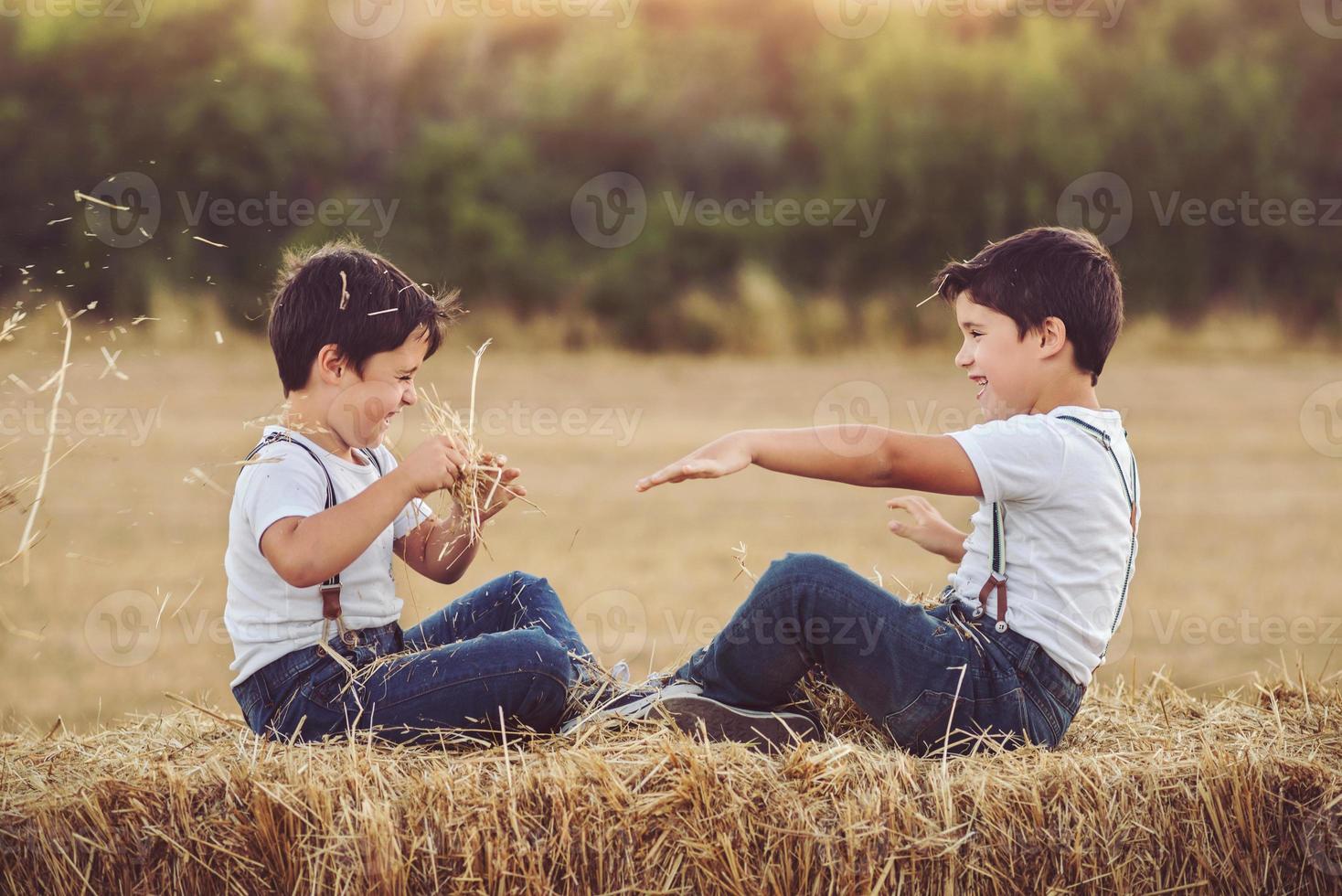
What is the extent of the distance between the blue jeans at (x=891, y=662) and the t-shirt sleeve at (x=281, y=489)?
0.91m

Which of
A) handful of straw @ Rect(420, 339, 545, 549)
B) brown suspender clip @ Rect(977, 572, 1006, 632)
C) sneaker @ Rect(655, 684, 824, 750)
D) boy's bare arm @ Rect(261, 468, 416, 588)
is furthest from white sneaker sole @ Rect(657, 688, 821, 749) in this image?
boy's bare arm @ Rect(261, 468, 416, 588)

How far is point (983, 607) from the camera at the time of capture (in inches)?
103

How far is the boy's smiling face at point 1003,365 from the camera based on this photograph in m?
2.69

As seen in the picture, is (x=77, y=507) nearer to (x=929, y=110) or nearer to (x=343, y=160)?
(x=343, y=160)

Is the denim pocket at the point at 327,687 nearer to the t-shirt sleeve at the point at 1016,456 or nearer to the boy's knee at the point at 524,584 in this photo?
the boy's knee at the point at 524,584

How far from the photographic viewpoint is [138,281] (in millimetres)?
12656

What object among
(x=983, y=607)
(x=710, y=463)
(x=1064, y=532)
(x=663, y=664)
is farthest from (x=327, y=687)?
(x=663, y=664)

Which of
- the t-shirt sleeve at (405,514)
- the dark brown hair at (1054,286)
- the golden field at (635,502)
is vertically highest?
the dark brown hair at (1054,286)

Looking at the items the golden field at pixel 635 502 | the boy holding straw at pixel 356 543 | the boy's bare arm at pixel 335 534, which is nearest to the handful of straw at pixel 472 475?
the boy holding straw at pixel 356 543

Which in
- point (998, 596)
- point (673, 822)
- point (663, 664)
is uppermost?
point (998, 596)

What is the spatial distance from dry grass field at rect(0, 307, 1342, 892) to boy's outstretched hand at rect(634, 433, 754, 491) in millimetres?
486

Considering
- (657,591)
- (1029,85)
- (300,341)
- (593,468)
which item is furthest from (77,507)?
(1029,85)

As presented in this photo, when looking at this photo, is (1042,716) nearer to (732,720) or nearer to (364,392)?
(732,720)

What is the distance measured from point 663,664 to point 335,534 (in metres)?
3.61
